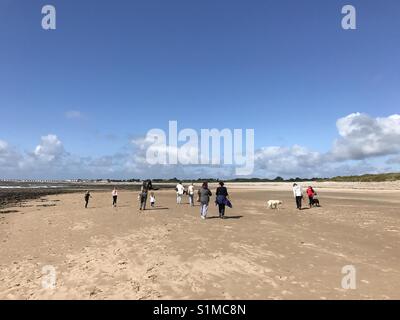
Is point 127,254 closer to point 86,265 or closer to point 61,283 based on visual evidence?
point 86,265

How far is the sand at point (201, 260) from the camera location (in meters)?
8.71

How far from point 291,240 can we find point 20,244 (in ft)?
40.8

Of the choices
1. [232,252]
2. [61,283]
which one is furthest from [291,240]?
[61,283]

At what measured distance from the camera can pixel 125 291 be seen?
8.71 meters

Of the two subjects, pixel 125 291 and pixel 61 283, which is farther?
pixel 61 283

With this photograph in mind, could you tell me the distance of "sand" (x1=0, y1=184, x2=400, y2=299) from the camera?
8711mm

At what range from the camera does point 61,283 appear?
944 cm

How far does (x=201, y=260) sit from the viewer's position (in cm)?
1143

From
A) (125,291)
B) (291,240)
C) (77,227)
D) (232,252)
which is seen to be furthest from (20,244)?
(291,240)
